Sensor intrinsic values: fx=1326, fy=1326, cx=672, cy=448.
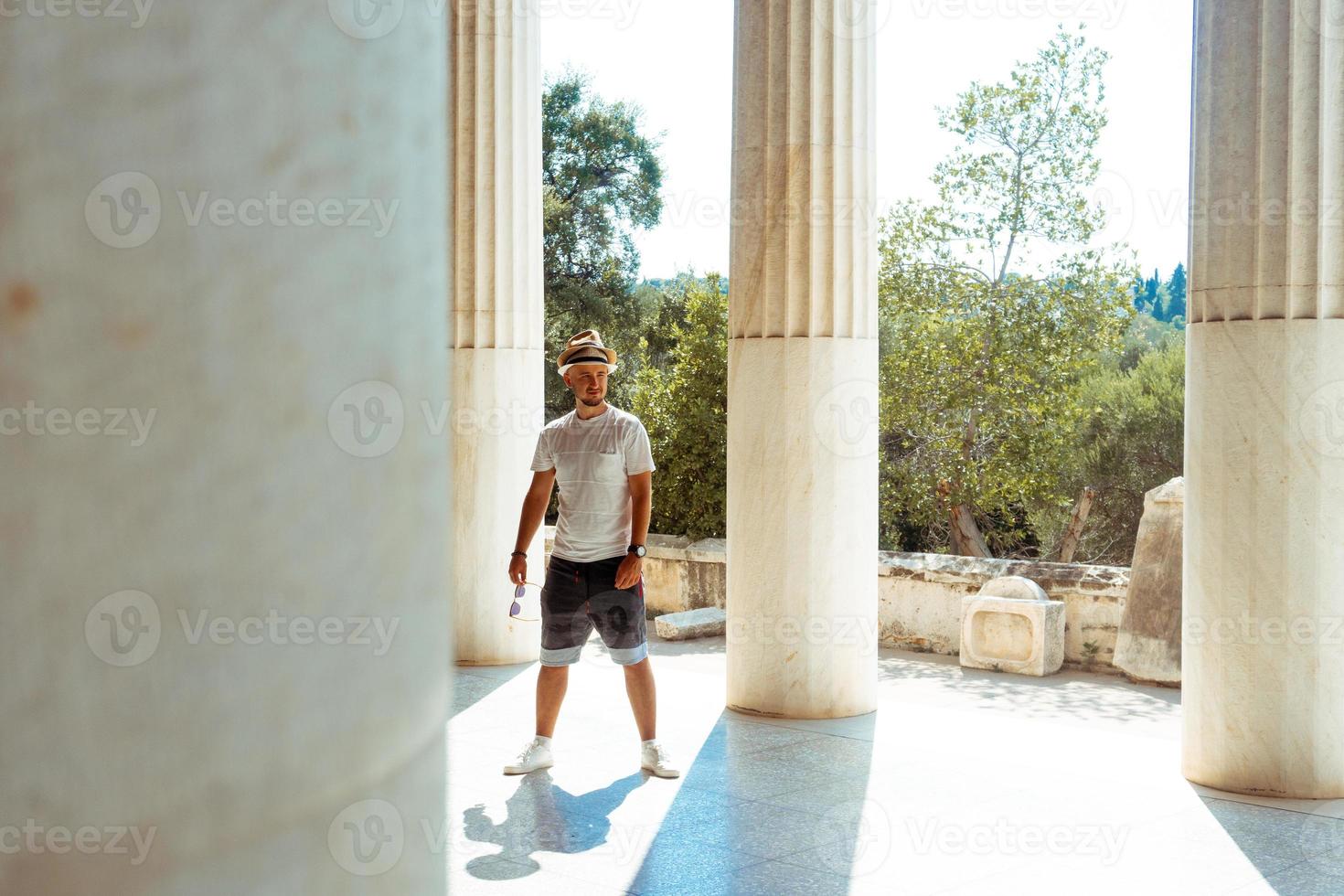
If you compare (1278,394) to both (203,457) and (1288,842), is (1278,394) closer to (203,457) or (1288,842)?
(1288,842)

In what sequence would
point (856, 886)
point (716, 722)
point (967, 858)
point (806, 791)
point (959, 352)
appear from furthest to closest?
point (959, 352) → point (716, 722) → point (806, 791) → point (967, 858) → point (856, 886)

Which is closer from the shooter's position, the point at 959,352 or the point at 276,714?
the point at 276,714

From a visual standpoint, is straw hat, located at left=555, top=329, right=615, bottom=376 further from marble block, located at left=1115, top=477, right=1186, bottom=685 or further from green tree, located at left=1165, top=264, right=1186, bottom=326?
green tree, located at left=1165, top=264, right=1186, bottom=326

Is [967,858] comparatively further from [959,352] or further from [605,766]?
[959,352]

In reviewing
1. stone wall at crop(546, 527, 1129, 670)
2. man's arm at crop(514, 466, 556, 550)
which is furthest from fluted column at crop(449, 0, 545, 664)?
man's arm at crop(514, 466, 556, 550)

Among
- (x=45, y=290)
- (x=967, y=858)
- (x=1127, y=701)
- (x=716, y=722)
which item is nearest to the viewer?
(x=45, y=290)

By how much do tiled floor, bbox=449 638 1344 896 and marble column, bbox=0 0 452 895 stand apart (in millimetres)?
5914

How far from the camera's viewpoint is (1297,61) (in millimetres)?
8672

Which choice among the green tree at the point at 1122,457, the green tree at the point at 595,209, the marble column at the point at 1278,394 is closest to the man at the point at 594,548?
the marble column at the point at 1278,394

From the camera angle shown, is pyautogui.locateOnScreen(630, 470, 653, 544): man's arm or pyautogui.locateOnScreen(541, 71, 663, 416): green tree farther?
pyautogui.locateOnScreen(541, 71, 663, 416): green tree

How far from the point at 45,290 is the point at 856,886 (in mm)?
6456

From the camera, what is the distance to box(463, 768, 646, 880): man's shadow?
7188 mm

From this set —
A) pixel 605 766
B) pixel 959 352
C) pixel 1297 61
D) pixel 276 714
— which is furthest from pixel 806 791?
pixel 959 352

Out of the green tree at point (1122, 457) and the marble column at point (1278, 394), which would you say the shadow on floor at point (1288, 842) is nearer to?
the marble column at point (1278, 394)
